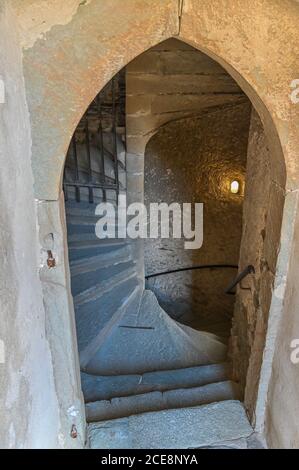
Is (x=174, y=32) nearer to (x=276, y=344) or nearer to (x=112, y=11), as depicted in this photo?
(x=112, y=11)

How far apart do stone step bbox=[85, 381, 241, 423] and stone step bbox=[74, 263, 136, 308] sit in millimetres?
1096

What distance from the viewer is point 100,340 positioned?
310cm

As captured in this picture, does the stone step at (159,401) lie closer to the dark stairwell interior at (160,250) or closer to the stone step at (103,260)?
the dark stairwell interior at (160,250)

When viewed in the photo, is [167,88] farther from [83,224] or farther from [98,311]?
[98,311]

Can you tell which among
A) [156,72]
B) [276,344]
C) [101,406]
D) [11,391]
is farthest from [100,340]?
[156,72]

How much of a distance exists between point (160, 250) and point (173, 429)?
3.30 m

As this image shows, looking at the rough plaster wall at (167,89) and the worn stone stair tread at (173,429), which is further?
the rough plaster wall at (167,89)

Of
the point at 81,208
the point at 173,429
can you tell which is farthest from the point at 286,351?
the point at 81,208

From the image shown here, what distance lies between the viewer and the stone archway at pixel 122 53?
4.51 feet

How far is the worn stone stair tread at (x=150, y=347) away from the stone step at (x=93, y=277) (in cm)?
39

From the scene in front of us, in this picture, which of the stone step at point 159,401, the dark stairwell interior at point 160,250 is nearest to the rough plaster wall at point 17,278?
the stone step at point 159,401
